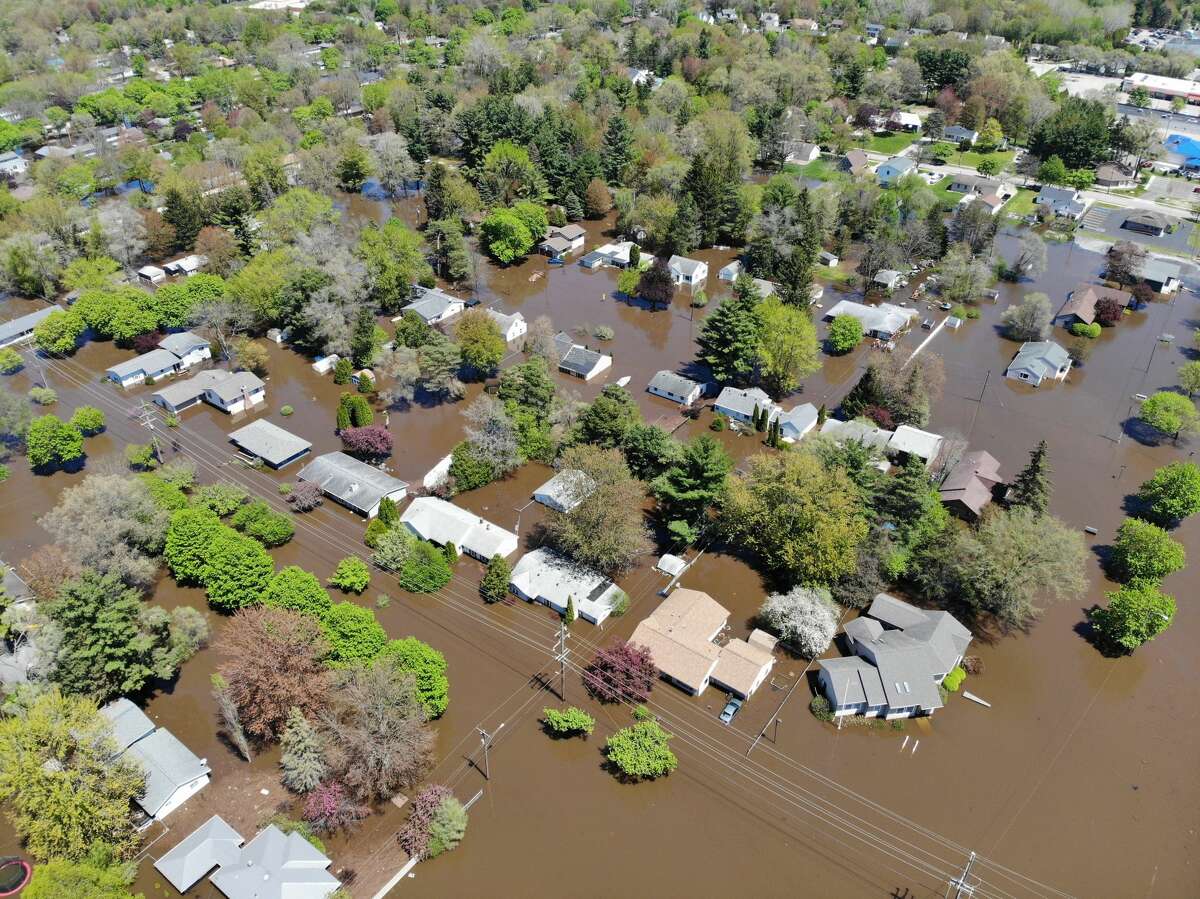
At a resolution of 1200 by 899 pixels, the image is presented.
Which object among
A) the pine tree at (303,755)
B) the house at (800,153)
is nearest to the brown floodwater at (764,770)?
the pine tree at (303,755)

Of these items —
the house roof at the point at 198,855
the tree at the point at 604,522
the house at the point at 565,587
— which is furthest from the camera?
the tree at the point at 604,522

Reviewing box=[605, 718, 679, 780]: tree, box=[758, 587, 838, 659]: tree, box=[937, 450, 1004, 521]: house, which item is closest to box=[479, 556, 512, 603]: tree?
box=[605, 718, 679, 780]: tree

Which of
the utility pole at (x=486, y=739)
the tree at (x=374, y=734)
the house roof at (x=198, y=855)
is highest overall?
the tree at (x=374, y=734)

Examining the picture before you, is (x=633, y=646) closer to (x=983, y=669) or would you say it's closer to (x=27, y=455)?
(x=983, y=669)

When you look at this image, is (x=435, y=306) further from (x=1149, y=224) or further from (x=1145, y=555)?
(x=1149, y=224)

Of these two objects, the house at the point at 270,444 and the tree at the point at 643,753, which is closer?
the tree at the point at 643,753

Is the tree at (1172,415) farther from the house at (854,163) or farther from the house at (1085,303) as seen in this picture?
the house at (854,163)
